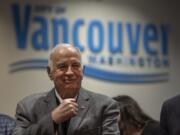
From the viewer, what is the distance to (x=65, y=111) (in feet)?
5.81

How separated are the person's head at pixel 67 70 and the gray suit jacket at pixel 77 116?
0.11m

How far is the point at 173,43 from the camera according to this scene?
485cm

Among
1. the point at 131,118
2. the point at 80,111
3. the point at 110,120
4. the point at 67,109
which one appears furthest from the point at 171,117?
the point at 131,118

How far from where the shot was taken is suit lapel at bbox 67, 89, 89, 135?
1.85 meters

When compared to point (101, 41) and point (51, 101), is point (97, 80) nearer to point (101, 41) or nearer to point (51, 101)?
point (101, 41)

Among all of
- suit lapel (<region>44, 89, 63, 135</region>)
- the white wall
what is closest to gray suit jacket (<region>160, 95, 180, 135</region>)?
suit lapel (<region>44, 89, 63, 135</region>)

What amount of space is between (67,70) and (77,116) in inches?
8.9

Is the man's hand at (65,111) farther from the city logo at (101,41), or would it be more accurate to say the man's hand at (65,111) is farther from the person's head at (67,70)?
the city logo at (101,41)

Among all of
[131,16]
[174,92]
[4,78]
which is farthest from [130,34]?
[4,78]

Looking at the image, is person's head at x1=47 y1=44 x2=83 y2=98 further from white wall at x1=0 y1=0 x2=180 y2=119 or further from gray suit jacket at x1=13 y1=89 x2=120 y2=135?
white wall at x1=0 y1=0 x2=180 y2=119

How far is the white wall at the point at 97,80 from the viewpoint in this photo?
412 centimetres

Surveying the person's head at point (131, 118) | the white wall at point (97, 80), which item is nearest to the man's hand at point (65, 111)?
the person's head at point (131, 118)

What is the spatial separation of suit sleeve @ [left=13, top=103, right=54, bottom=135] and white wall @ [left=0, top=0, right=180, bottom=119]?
2.18 meters

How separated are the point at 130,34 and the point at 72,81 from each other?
2881mm
